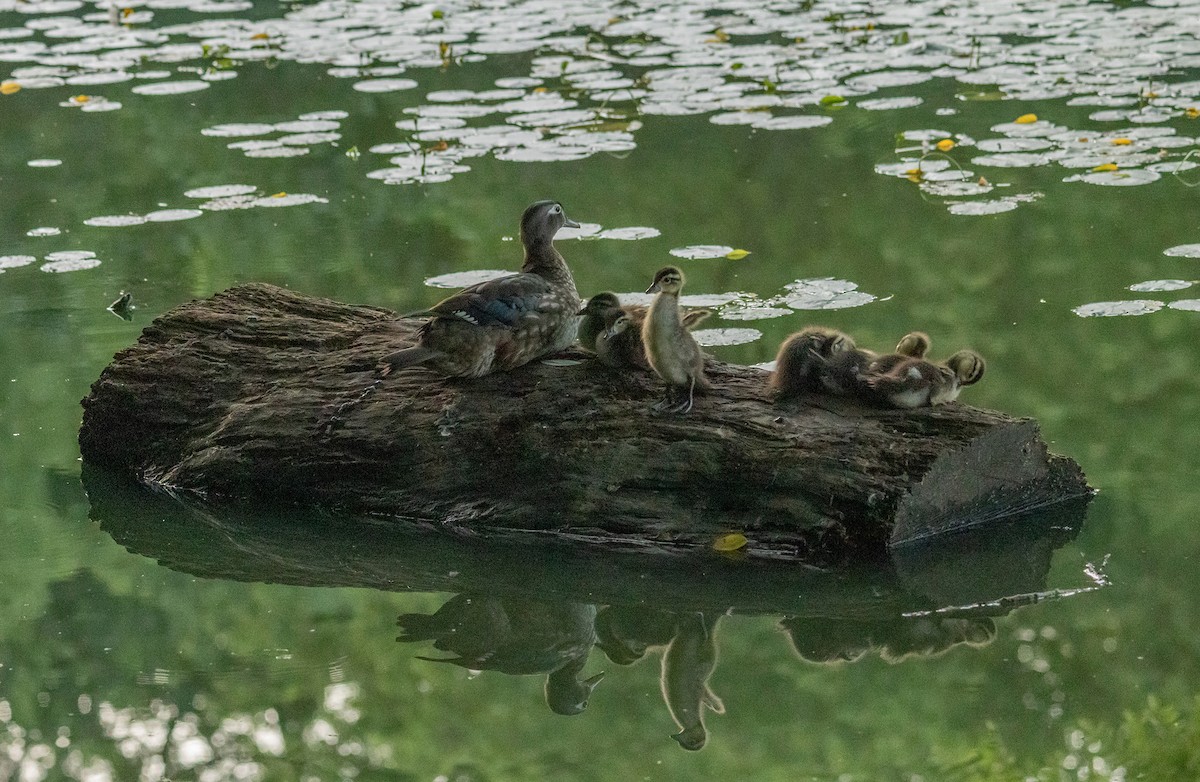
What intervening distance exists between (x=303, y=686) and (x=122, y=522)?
57.6 inches

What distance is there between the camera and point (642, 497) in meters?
4.97

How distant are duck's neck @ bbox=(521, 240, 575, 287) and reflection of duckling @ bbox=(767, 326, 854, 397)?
2.99 ft

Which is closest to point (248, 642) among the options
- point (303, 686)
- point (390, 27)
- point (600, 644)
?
point (303, 686)

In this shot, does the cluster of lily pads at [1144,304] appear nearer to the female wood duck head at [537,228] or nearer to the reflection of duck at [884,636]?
the female wood duck head at [537,228]

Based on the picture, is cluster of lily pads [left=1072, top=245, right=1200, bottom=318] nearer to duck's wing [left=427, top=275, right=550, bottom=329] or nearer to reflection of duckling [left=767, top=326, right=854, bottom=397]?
reflection of duckling [left=767, top=326, right=854, bottom=397]

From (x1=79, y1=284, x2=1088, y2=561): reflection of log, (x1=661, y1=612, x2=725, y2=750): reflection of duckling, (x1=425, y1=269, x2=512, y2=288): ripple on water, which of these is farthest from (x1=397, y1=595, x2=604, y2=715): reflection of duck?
(x1=425, y1=269, x2=512, y2=288): ripple on water

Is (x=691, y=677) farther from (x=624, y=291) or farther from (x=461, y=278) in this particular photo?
(x=461, y=278)

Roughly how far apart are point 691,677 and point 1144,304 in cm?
349

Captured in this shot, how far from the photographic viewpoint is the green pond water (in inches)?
160

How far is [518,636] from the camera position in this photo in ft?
15.0

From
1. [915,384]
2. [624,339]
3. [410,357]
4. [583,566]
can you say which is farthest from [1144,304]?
[410,357]

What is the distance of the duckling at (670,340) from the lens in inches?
192

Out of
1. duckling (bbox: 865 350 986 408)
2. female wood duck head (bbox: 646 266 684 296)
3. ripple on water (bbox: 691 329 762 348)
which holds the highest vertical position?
female wood duck head (bbox: 646 266 684 296)

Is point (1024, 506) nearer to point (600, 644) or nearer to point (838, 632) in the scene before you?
point (838, 632)
